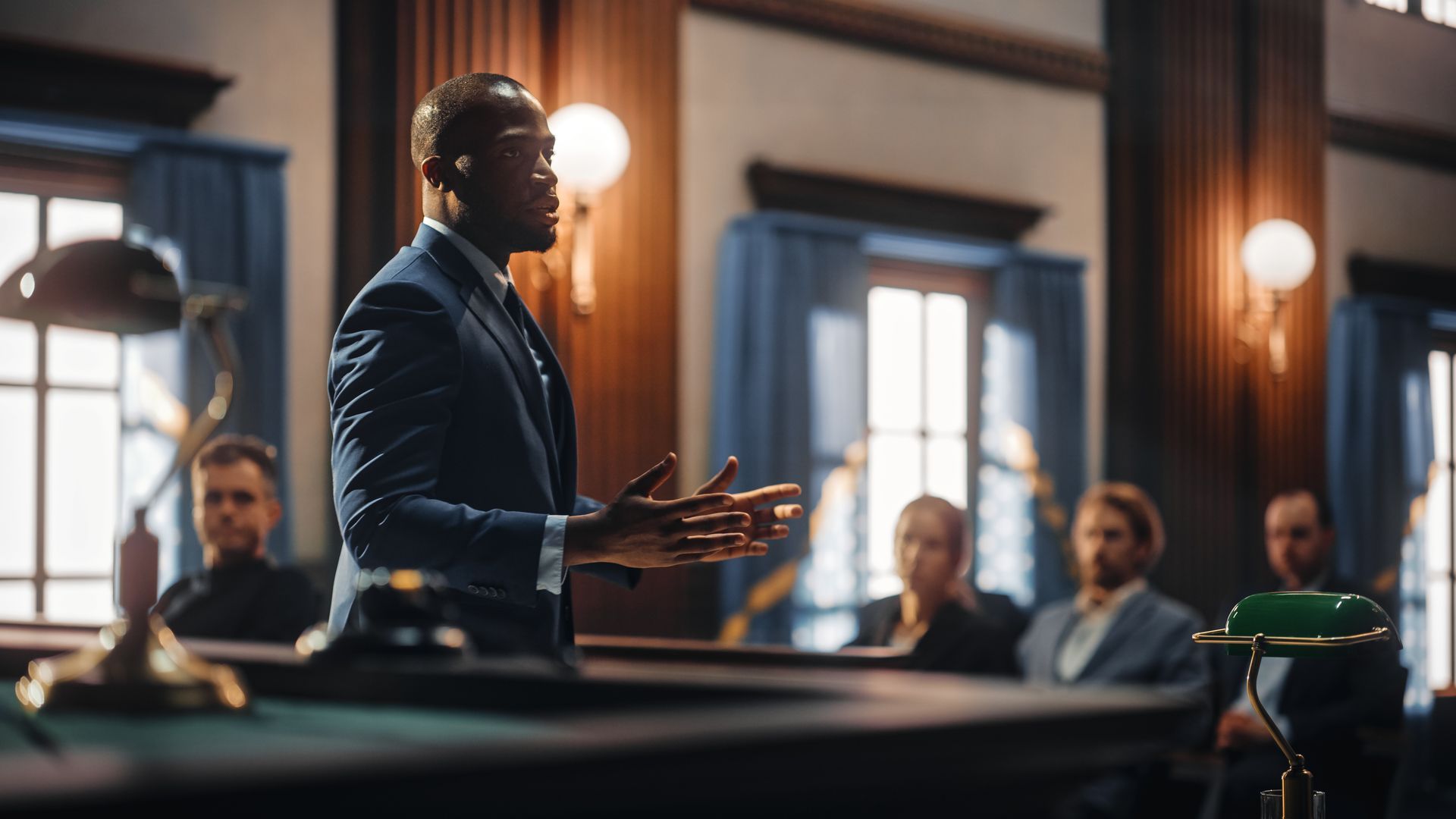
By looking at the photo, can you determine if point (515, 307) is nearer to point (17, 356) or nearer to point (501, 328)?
point (501, 328)

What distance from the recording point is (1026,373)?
257 inches

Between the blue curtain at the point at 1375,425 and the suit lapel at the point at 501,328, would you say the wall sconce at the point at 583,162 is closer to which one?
the suit lapel at the point at 501,328

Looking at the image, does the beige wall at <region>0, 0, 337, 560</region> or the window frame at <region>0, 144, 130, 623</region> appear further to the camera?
the beige wall at <region>0, 0, 337, 560</region>

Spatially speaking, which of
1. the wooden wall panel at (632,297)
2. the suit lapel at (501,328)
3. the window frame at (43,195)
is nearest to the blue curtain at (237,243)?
the window frame at (43,195)

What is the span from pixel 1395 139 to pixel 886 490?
242 centimetres

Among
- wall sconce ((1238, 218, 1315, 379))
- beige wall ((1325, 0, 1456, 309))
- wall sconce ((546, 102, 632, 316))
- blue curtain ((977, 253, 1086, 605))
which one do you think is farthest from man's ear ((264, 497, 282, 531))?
wall sconce ((1238, 218, 1315, 379))

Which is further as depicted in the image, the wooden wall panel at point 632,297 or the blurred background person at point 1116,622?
the wooden wall panel at point 632,297

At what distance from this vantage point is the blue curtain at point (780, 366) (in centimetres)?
566

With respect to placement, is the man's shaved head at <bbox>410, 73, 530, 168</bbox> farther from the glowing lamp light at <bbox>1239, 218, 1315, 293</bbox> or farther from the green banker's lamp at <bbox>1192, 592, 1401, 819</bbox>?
the glowing lamp light at <bbox>1239, 218, 1315, 293</bbox>

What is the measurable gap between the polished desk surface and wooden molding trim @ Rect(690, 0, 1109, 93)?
16.2 ft

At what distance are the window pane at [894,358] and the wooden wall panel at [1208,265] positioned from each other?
106cm

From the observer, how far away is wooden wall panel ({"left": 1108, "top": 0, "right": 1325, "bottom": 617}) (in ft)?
22.7

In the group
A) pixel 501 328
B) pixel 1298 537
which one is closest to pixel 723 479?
pixel 501 328

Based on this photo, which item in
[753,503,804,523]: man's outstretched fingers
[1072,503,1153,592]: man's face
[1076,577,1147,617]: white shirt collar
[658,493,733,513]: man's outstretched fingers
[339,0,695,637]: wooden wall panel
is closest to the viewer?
[658,493,733,513]: man's outstretched fingers
